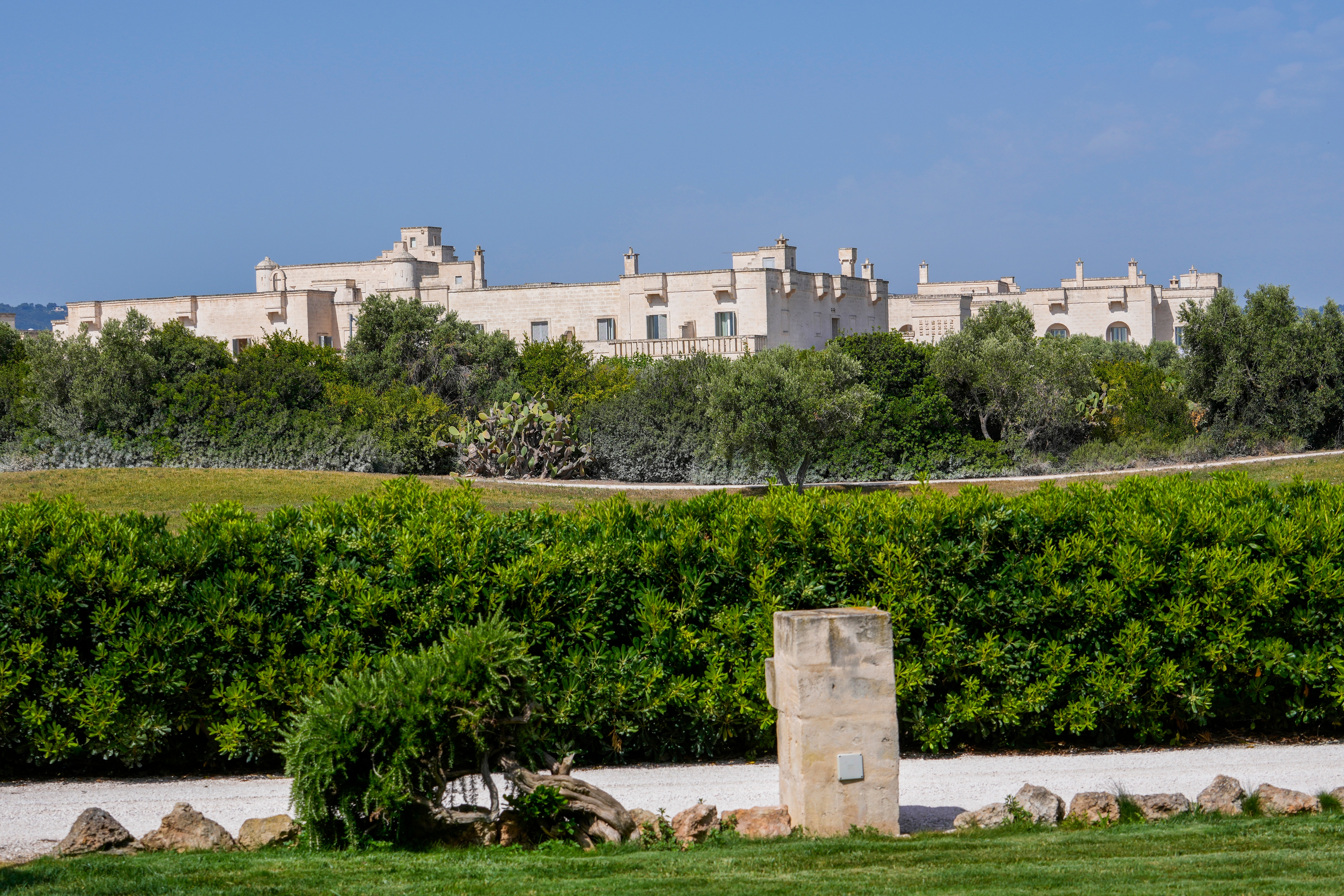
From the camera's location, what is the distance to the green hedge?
8664 millimetres

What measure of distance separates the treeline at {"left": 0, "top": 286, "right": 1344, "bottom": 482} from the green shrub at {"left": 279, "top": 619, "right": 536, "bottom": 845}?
25425 mm

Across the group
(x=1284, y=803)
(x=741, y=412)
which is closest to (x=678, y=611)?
(x=1284, y=803)

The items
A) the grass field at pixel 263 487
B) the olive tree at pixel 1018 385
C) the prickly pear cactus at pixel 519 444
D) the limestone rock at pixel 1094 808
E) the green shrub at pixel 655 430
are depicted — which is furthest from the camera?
the olive tree at pixel 1018 385

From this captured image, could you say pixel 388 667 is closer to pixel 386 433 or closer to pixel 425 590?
pixel 425 590

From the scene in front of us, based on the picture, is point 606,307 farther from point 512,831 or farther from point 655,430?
point 512,831

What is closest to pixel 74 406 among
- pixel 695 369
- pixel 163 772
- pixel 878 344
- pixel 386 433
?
pixel 386 433

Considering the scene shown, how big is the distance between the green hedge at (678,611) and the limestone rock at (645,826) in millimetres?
1714

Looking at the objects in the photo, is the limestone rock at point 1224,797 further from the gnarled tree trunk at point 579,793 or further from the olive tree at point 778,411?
the olive tree at point 778,411

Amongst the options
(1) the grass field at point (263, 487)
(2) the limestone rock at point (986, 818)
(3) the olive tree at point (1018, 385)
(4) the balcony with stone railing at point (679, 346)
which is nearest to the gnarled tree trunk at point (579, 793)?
(2) the limestone rock at point (986, 818)

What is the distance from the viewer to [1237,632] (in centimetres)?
913

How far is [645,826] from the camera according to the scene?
6.93 metres

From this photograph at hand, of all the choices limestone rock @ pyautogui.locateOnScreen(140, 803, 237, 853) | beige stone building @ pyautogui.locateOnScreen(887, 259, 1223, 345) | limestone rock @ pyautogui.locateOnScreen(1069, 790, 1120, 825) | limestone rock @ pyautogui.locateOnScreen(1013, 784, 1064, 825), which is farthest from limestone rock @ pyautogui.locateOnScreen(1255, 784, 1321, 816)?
beige stone building @ pyautogui.locateOnScreen(887, 259, 1223, 345)

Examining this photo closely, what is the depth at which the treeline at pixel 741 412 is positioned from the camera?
1395 inches

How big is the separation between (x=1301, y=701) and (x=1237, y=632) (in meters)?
0.78
